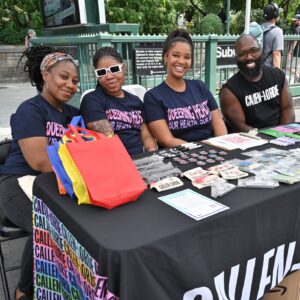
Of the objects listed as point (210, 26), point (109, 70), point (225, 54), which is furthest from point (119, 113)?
point (210, 26)

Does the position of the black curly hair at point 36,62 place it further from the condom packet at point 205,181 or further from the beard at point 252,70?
the beard at point 252,70

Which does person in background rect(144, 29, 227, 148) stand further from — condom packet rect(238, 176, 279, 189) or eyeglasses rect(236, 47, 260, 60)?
condom packet rect(238, 176, 279, 189)

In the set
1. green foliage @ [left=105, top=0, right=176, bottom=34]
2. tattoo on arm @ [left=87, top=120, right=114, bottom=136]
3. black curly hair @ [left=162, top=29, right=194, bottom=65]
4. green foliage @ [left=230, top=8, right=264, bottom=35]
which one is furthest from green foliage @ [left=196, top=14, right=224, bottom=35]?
tattoo on arm @ [left=87, top=120, right=114, bottom=136]

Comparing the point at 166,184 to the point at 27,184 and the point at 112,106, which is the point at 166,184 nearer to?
the point at 27,184

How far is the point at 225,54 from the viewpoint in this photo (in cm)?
534

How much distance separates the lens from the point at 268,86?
9.44ft

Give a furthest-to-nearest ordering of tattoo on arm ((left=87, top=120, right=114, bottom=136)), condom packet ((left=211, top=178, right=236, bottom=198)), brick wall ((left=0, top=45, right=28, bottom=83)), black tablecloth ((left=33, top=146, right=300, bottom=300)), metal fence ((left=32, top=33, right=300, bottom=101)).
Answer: brick wall ((left=0, top=45, right=28, bottom=83))
metal fence ((left=32, top=33, right=300, bottom=101))
tattoo on arm ((left=87, top=120, right=114, bottom=136))
condom packet ((left=211, top=178, right=236, bottom=198))
black tablecloth ((left=33, top=146, right=300, bottom=300))

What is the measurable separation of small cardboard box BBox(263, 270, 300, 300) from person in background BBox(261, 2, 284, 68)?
4.11 m

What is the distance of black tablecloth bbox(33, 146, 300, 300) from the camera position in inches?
42.2

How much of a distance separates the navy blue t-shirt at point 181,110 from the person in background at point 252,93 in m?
0.38

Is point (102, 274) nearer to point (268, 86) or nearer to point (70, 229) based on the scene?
point (70, 229)

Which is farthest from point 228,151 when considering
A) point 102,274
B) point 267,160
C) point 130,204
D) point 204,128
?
point 102,274

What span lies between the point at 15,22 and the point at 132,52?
10.5 meters

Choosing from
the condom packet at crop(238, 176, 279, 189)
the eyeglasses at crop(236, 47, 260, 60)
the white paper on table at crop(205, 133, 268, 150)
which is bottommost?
the white paper on table at crop(205, 133, 268, 150)
